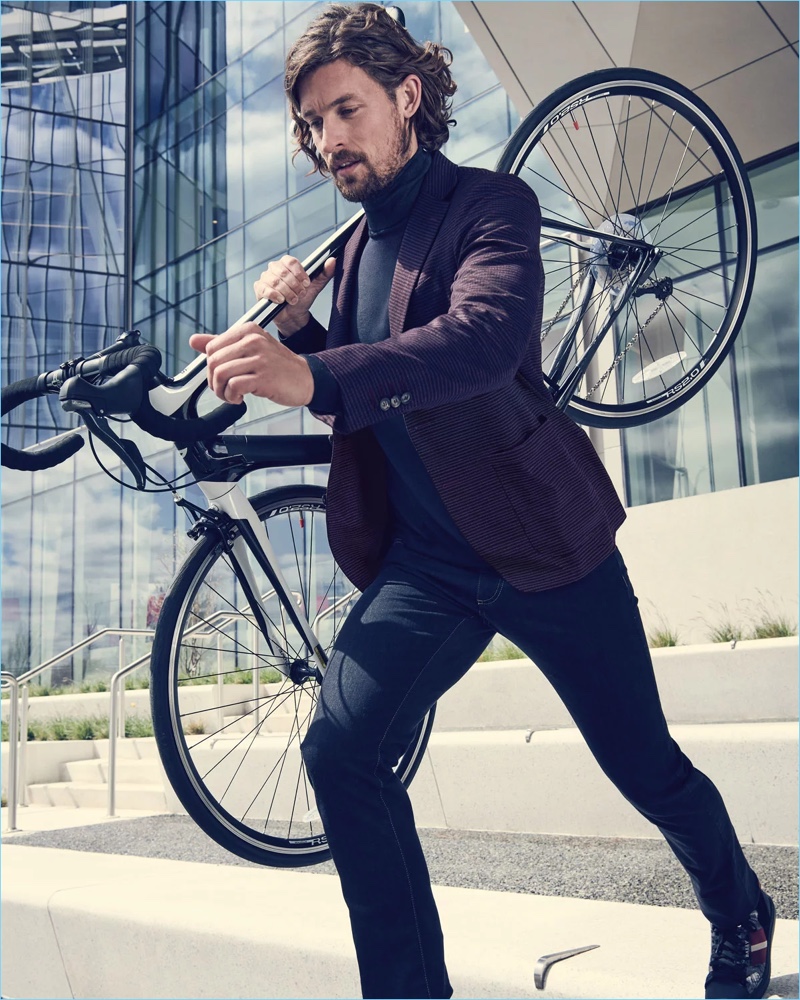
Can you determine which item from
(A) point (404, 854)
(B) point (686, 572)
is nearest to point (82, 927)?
(A) point (404, 854)

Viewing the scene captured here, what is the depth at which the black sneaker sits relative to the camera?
5.78 ft

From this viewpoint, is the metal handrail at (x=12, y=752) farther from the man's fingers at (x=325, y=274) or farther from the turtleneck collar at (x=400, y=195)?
the turtleneck collar at (x=400, y=195)

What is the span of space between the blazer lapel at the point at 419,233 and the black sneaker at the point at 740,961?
4.04 ft

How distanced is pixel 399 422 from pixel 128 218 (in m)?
21.3

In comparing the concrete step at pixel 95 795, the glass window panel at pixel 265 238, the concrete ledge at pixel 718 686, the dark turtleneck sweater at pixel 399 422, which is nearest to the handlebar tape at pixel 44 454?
the dark turtleneck sweater at pixel 399 422

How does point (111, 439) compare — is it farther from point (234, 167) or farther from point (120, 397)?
point (234, 167)

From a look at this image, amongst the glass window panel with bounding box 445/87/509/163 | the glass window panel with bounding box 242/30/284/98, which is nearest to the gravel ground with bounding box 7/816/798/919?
the glass window panel with bounding box 445/87/509/163

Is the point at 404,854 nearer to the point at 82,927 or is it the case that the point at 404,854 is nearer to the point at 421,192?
the point at 421,192

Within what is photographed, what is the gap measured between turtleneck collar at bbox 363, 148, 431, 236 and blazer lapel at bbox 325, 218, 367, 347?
9 cm

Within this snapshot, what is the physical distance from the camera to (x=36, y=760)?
1022 cm

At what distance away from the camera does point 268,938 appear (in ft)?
8.20

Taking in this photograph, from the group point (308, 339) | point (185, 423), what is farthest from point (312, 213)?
point (185, 423)

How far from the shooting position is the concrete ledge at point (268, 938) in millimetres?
1988

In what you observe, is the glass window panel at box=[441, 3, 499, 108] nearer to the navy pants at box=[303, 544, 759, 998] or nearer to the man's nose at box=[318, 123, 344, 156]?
the man's nose at box=[318, 123, 344, 156]
